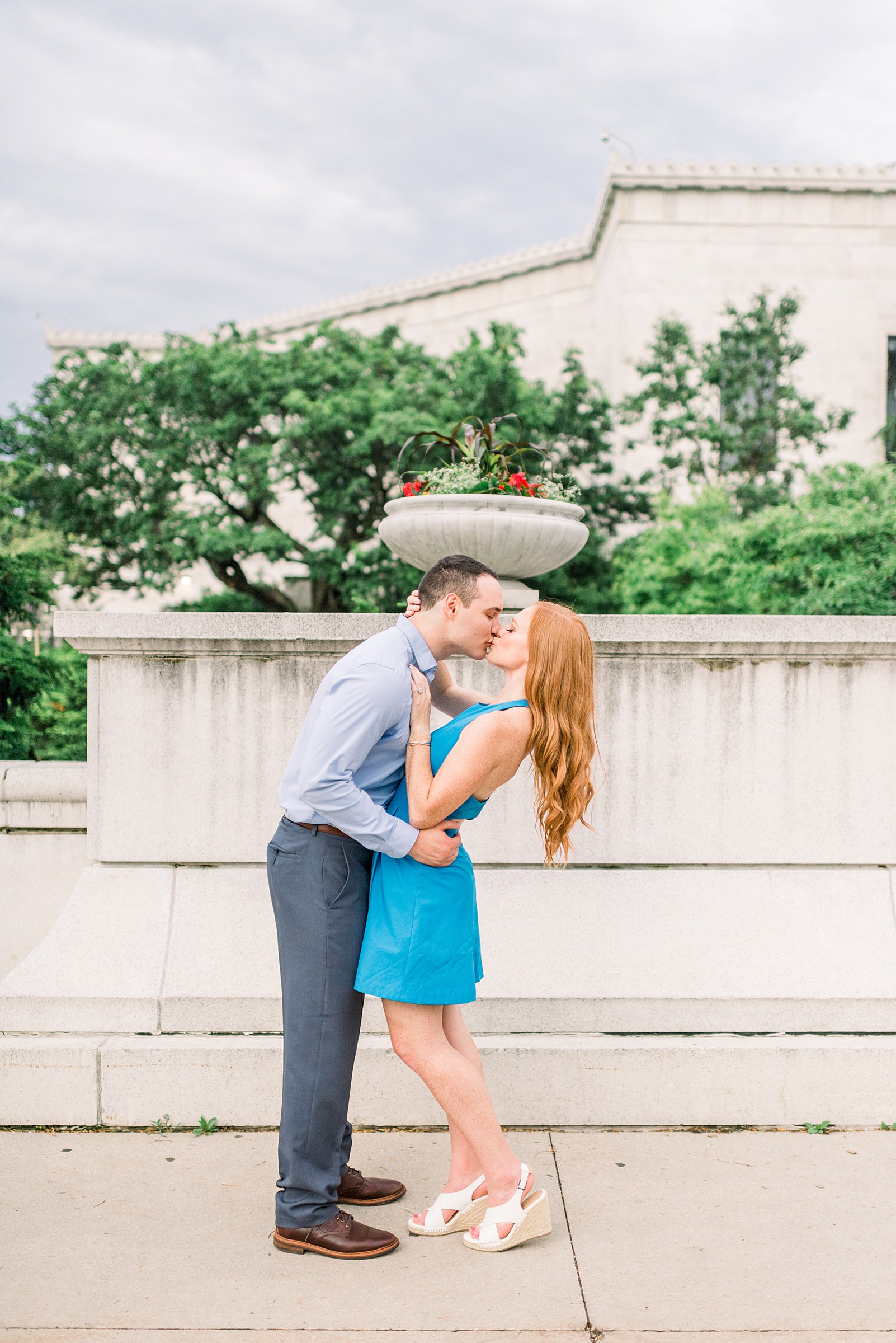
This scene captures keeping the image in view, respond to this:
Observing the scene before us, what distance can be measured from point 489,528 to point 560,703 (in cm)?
184

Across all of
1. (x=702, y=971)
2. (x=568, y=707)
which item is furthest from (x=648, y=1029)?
(x=568, y=707)

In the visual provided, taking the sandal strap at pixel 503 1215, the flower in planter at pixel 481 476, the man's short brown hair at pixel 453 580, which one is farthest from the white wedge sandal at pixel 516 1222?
the flower in planter at pixel 481 476

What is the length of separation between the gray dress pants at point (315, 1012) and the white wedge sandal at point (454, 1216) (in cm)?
30

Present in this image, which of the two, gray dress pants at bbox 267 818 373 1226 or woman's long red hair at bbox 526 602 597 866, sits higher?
woman's long red hair at bbox 526 602 597 866

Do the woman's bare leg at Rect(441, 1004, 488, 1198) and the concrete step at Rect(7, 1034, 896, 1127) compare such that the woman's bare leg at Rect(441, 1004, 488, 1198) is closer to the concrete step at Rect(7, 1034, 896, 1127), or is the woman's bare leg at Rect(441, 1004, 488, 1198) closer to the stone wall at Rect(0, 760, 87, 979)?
the concrete step at Rect(7, 1034, 896, 1127)

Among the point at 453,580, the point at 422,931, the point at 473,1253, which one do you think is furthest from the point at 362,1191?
the point at 453,580

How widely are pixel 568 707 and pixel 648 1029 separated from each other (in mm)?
1739

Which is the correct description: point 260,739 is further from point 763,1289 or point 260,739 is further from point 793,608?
point 793,608

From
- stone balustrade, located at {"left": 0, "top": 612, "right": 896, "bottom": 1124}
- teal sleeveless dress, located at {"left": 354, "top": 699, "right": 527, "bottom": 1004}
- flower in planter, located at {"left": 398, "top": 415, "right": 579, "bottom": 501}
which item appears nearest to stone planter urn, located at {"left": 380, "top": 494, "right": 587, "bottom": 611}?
flower in planter, located at {"left": 398, "top": 415, "right": 579, "bottom": 501}

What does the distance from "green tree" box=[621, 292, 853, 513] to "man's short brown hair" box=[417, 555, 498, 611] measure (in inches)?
712

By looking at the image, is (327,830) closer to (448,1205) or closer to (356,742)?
(356,742)

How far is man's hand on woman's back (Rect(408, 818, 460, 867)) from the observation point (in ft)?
9.58

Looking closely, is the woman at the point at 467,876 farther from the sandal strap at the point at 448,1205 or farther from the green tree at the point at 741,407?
the green tree at the point at 741,407

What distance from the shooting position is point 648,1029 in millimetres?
4043
